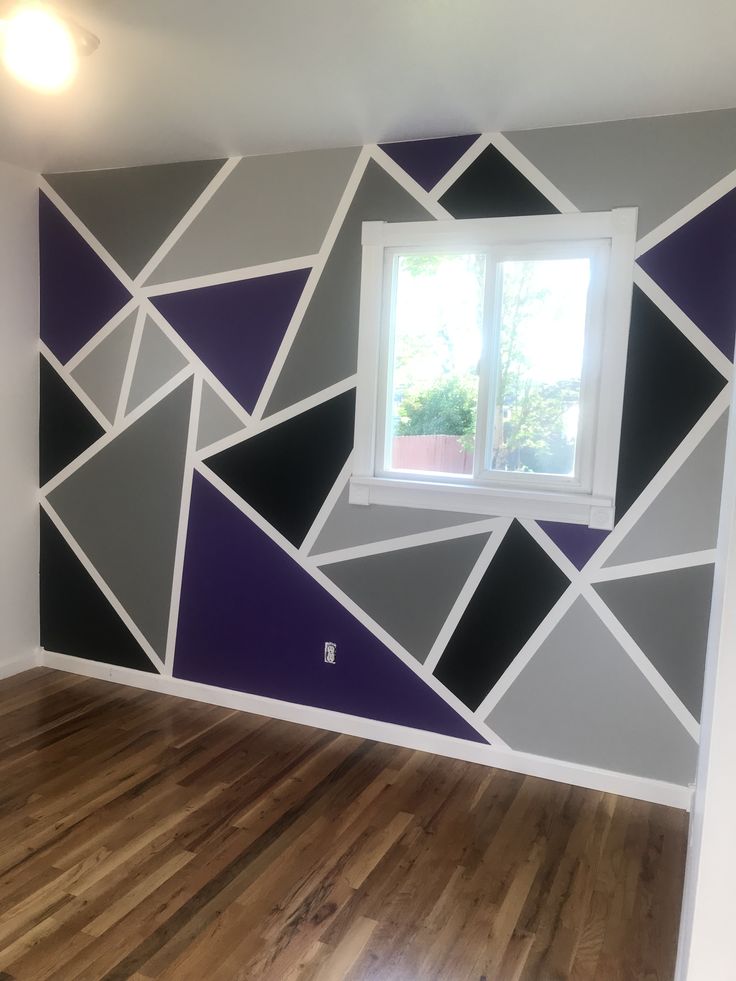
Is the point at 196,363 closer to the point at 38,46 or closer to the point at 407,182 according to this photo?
the point at 407,182

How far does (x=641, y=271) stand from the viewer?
2812 mm

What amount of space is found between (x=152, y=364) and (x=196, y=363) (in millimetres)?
266

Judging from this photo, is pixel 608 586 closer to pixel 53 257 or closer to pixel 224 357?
pixel 224 357

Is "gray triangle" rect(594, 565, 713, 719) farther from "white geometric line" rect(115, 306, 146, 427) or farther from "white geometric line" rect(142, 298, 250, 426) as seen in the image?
"white geometric line" rect(115, 306, 146, 427)

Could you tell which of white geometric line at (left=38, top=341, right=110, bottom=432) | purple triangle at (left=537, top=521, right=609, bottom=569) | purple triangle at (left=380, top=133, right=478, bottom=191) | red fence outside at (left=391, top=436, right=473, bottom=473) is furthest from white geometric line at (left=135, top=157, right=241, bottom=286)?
purple triangle at (left=537, top=521, right=609, bottom=569)

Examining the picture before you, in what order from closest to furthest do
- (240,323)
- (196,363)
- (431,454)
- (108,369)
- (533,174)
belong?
(533,174) < (431,454) < (240,323) < (196,363) < (108,369)

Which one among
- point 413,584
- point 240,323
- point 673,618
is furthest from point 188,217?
point 673,618

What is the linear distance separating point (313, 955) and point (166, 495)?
228cm

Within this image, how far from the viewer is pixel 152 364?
12.2 ft

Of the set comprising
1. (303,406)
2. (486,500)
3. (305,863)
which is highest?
(303,406)

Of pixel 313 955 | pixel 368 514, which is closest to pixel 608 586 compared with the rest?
pixel 368 514

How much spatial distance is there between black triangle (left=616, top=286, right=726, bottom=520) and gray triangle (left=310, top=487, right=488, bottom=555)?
2.14 feet

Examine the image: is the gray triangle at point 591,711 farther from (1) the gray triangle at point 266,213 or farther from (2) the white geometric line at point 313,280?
(1) the gray triangle at point 266,213

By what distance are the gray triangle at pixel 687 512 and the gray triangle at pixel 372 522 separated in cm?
64
